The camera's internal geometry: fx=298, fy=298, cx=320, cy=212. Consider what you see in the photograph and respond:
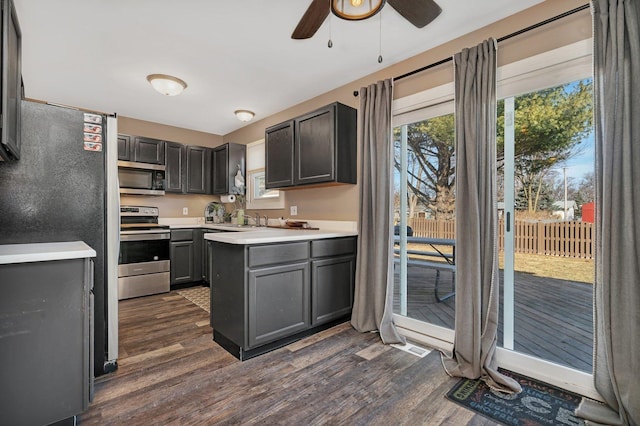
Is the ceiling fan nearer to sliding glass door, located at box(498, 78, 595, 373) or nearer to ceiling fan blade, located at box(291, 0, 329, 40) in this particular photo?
ceiling fan blade, located at box(291, 0, 329, 40)

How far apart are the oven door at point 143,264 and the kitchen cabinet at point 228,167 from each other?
1.14 metres

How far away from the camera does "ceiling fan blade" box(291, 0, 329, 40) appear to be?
166 centimetres

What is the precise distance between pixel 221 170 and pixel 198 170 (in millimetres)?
387

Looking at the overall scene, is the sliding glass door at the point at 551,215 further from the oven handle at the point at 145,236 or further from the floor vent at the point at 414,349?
the oven handle at the point at 145,236

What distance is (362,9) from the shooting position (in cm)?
165

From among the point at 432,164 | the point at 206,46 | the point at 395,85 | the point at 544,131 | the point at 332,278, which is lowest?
the point at 332,278

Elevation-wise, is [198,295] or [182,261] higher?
[182,261]

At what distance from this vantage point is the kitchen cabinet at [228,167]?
4773mm

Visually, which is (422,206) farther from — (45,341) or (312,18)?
(45,341)

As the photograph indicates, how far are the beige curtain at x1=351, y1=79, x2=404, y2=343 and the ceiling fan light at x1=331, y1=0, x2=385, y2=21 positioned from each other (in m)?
1.20

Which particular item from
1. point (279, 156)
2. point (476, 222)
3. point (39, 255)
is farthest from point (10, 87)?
point (476, 222)

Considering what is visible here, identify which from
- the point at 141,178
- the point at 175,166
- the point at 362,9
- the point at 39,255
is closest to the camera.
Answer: the point at 39,255

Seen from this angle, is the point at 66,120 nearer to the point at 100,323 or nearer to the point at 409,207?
the point at 100,323

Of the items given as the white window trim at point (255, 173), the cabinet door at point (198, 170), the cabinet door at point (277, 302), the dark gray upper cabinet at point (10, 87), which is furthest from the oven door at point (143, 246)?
the cabinet door at point (277, 302)
